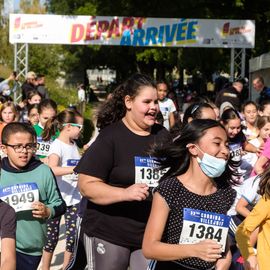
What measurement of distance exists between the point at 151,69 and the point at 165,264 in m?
40.0

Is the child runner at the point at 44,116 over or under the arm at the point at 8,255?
over

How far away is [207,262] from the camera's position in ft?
11.6

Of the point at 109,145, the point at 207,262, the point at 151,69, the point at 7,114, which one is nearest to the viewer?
the point at 207,262

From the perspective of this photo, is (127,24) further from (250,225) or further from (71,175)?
(250,225)

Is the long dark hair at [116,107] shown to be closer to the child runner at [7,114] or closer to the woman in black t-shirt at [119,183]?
the woman in black t-shirt at [119,183]

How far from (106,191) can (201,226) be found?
2.59 ft

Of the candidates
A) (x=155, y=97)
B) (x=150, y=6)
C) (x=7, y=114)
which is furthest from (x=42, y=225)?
(x=150, y=6)

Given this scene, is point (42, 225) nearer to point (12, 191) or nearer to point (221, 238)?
point (12, 191)

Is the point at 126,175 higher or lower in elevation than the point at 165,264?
higher

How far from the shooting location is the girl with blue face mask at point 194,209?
340cm

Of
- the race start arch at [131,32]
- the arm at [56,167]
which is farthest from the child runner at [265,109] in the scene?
the race start arch at [131,32]

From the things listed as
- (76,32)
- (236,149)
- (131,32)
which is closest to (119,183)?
(236,149)

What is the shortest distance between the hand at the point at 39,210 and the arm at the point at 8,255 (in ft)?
3.25

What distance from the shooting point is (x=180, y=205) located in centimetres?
350
